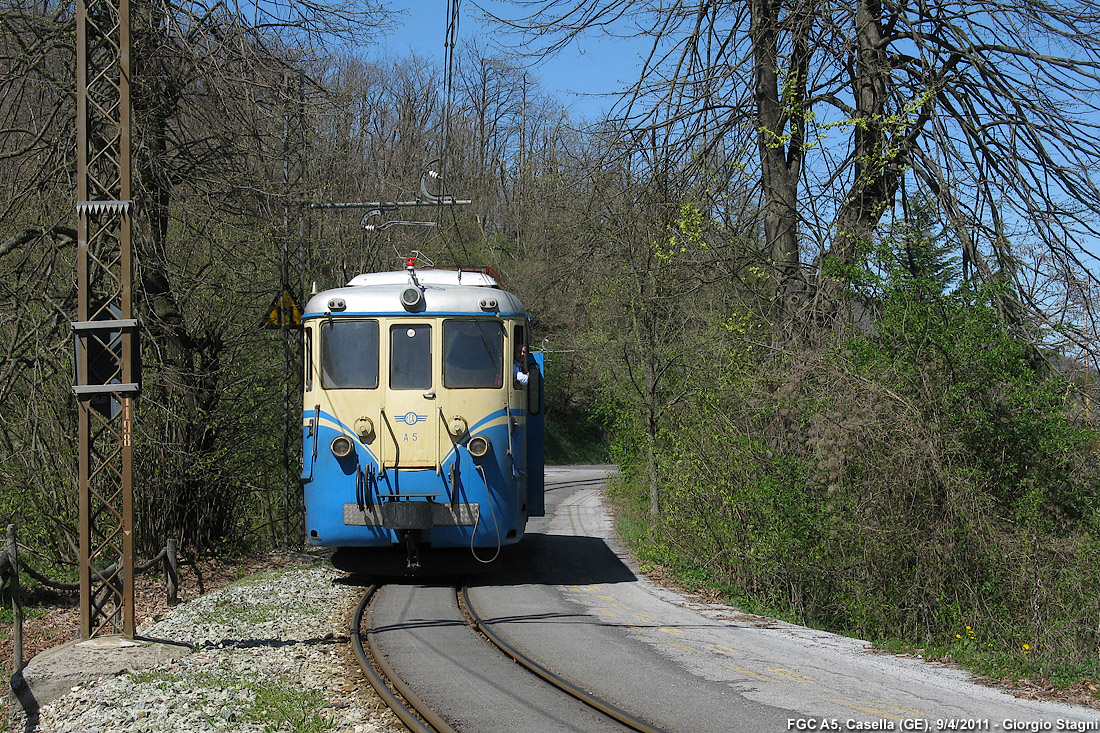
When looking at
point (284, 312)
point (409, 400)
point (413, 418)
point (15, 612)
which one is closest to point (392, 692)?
point (15, 612)

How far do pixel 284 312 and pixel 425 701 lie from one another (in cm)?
813

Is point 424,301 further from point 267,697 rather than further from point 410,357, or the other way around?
point 267,697

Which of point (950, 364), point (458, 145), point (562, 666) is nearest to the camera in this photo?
point (562, 666)

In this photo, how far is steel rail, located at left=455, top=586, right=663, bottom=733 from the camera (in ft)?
20.6

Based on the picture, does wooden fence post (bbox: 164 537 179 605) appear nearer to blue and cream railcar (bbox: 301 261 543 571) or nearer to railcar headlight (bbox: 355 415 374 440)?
blue and cream railcar (bbox: 301 261 543 571)

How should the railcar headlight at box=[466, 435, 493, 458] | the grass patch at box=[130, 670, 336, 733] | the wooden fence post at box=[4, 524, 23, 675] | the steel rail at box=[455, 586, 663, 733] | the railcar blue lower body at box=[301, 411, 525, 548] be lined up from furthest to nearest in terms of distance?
1. the railcar headlight at box=[466, 435, 493, 458]
2. the railcar blue lower body at box=[301, 411, 525, 548]
3. the wooden fence post at box=[4, 524, 23, 675]
4. the grass patch at box=[130, 670, 336, 733]
5. the steel rail at box=[455, 586, 663, 733]

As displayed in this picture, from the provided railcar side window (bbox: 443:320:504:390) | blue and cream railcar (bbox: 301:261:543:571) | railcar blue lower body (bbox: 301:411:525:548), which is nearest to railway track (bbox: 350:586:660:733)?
railcar blue lower body (bbox: 301:411:525:548)

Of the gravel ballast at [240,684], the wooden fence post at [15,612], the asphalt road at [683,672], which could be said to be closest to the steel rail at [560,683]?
the asphalt road at [683,672]

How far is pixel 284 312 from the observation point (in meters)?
14.0

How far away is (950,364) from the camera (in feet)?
35.4

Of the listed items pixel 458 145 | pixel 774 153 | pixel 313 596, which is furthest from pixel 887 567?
pixel 458 145

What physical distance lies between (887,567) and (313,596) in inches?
263

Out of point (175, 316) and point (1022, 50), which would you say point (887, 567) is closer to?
point (1022, 50)

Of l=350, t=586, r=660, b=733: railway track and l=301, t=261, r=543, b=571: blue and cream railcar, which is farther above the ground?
l=301, t=261, r=543, b=571: blue and cream railcar
